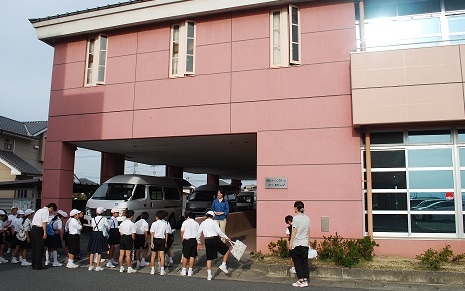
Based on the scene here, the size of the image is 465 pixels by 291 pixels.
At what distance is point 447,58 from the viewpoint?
9.73 meters

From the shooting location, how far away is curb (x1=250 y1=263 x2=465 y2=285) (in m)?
8.00

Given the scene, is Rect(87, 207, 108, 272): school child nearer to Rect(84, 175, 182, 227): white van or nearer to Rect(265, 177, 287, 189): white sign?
Rect(84, 175, 182, 227): white van

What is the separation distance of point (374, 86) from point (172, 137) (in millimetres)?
6450

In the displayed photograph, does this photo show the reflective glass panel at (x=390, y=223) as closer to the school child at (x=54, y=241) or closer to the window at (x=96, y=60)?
the school child at (x=54, y=241)

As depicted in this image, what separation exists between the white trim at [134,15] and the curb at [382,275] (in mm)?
7694

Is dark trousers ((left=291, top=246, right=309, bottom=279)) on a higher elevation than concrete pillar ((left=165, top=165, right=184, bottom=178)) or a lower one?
lower

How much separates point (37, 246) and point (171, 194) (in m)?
8.32

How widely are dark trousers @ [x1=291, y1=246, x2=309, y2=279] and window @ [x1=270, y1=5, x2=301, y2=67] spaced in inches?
224

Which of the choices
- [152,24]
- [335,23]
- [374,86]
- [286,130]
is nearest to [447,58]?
[374,86]

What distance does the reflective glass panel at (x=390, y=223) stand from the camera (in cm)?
1006

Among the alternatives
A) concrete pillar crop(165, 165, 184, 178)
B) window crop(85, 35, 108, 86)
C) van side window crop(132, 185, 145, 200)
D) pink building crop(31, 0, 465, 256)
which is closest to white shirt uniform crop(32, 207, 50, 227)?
pink building crop(31, 0, 465, 256)

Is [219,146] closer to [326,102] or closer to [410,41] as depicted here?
[326,102]

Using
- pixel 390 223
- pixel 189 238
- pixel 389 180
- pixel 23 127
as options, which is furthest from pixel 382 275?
pixel 23 127

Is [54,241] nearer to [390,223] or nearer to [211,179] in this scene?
[390,223]
